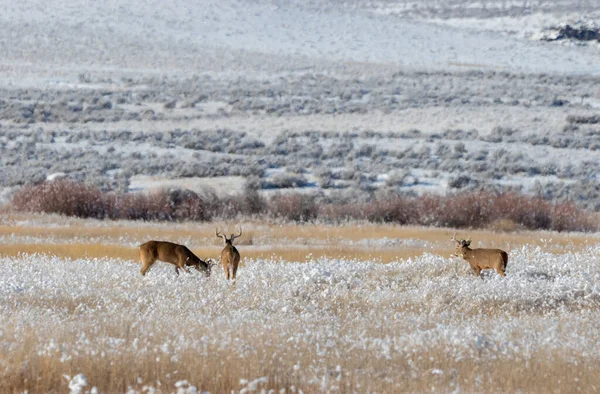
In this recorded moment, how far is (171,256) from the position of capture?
50.9 ft

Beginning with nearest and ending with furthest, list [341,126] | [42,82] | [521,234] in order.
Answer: [521,234] → [341,126] → [42,82]

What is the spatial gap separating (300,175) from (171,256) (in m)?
23.9

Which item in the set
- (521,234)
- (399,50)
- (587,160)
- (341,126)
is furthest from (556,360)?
(399,50)

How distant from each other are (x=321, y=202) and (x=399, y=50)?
1745 inches

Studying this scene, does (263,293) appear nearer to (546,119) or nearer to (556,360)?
(556,360)

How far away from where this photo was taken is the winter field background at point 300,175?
10133 millimetres

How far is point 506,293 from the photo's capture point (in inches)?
569

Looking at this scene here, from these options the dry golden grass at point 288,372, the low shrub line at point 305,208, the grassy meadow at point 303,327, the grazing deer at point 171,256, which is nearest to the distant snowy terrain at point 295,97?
the low shrub line at point 305,208

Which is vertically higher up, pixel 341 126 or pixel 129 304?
pixel 129 304

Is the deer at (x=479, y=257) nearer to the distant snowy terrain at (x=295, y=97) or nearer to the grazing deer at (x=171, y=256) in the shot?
the grazing deer at (x=171, y=256)

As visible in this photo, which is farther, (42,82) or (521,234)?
(42,82)

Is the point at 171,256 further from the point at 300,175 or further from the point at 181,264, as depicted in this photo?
the point at 300,175

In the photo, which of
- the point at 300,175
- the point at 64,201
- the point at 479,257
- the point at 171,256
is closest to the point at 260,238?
the point at 64,201

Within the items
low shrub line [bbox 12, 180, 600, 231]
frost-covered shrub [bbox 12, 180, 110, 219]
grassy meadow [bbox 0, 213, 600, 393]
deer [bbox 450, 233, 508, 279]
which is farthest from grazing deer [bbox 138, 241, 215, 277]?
frost-covered shrub [bbox 12, 180, 110, 219]
